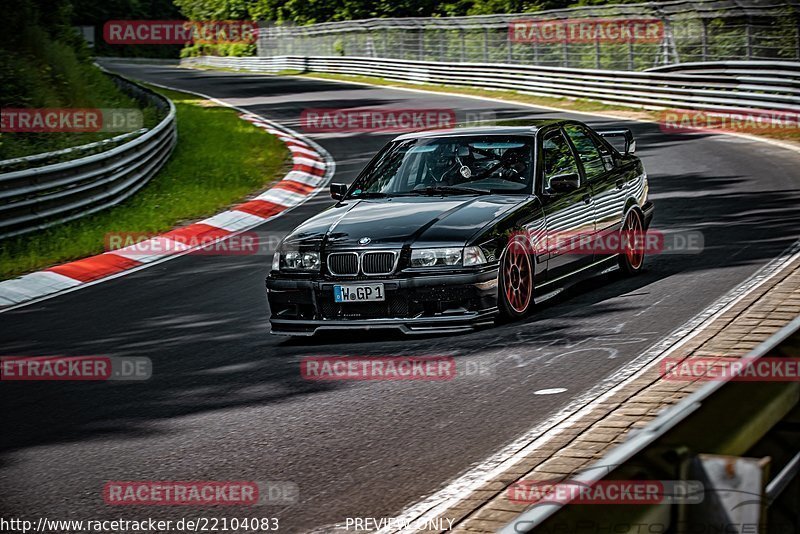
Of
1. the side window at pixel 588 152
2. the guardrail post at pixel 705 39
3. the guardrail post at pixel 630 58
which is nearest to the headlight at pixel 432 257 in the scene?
the side window at pixel 588 152

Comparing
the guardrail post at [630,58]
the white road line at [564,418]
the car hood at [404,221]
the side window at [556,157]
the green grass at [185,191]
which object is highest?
the guardrail post at [630,58]

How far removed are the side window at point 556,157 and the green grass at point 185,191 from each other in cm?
634

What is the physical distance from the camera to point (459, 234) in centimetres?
780

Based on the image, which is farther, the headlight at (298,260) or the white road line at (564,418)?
the headlight at (298,260)

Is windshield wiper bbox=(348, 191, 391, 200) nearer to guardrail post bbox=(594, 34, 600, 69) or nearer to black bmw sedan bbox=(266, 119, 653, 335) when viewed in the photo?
black bmw sedan bbox=(266, 119, 653, 335)

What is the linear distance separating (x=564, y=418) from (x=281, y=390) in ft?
6.25

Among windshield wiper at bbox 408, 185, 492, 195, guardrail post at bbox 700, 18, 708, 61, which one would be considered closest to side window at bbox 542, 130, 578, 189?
windshield wiper at bbox 408, 185, 492, 195

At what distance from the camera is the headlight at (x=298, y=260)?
26.3ft

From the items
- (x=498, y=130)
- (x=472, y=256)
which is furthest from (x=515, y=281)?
(x=498, y=130)

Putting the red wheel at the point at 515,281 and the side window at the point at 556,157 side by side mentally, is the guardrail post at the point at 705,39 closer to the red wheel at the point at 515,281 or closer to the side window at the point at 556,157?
the side window at the point at 556,157

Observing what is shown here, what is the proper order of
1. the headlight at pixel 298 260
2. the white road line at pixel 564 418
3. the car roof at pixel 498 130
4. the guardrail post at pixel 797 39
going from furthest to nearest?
the guardrail post at pixel 797 39 < the car roof at pixel 498 130 < the headlight at pixel 298 260 < the white road line at pixel 564 418

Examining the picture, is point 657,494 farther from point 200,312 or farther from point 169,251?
point 169,251

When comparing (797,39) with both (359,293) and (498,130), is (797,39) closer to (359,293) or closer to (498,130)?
(498,130)

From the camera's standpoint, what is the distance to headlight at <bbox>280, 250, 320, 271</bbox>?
8031 millimetres
